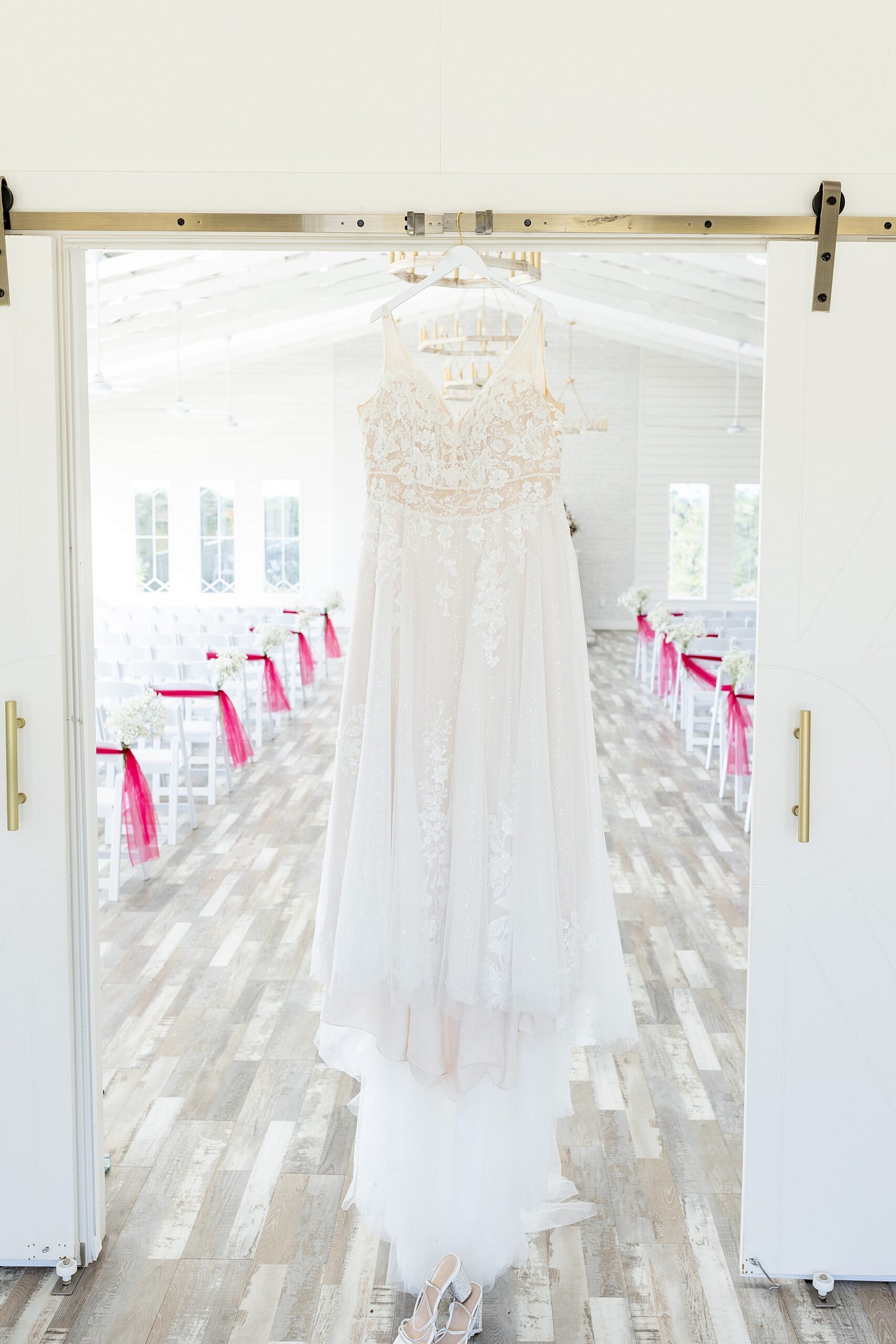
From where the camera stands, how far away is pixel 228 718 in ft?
24.2

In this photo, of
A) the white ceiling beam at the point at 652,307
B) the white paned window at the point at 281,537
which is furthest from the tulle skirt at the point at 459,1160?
the white paned window at the point at 281,537

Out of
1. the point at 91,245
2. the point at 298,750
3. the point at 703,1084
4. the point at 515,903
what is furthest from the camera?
the point at 298,750

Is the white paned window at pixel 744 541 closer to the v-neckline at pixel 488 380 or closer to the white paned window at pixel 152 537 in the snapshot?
the white paned window at pixel 152 537

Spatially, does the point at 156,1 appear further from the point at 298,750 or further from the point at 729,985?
the point at 298,750

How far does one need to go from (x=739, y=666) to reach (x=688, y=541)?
10395mm

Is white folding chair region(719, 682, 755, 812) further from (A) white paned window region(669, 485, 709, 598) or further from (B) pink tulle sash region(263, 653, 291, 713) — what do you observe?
(A) white paned window region(669, 485, 709, 598)

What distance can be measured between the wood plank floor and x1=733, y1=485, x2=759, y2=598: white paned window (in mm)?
11931

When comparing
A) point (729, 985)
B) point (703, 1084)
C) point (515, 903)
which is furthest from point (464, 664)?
point (729, 985)

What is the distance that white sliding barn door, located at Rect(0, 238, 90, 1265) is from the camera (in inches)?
98.6

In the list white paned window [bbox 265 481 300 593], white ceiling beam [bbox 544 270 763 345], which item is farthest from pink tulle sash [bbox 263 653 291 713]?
white paned window [bbox 265 481 300 593]

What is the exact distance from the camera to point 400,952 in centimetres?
234

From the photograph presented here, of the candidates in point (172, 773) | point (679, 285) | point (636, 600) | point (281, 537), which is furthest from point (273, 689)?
point (281, 537)

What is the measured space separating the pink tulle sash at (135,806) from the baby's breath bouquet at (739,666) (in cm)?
361

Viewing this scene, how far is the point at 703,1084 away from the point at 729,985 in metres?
0.84
